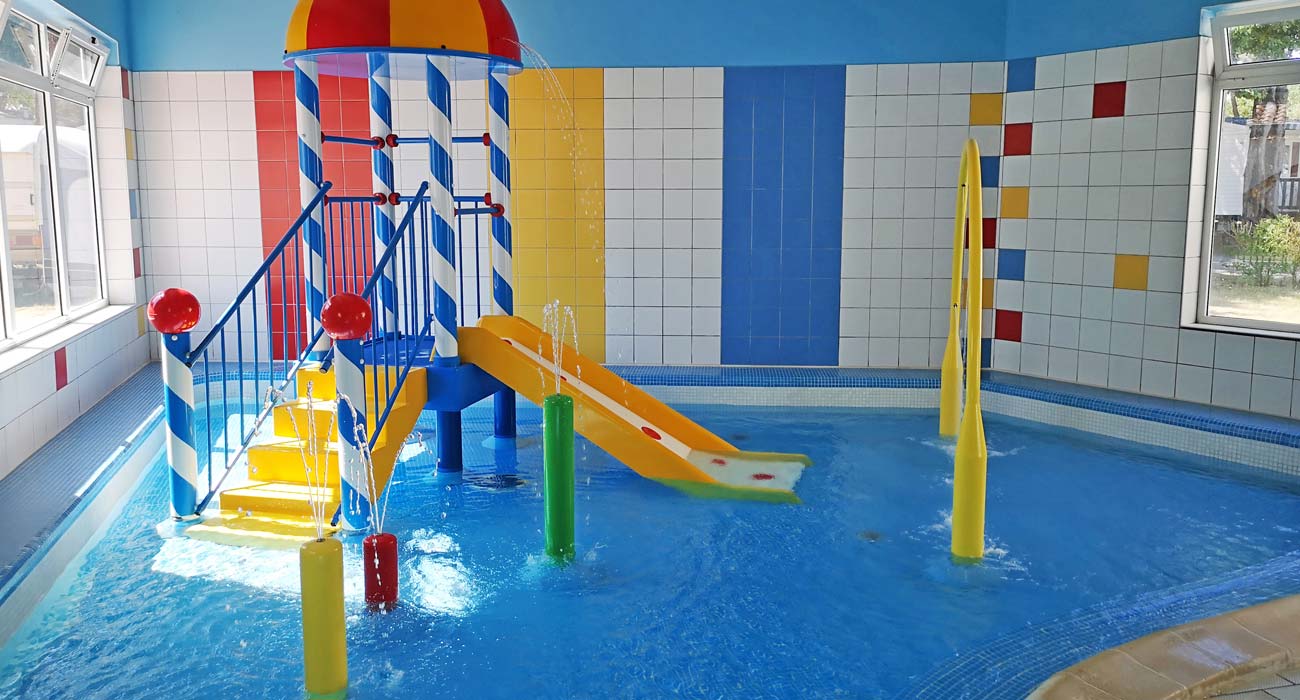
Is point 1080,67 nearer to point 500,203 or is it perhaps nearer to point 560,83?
point 560,83

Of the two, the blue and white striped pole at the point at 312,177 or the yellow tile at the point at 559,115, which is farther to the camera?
the yellow tile at the point at 559,115

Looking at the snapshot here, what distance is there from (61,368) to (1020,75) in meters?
6.17

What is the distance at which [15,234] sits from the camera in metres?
5.76

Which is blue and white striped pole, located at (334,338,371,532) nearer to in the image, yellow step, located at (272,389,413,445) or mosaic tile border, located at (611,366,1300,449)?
yellow step, located at (272,389,413,445)

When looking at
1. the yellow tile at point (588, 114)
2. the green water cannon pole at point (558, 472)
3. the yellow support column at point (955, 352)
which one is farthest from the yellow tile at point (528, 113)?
the green water cannon pole at point (558, 472)

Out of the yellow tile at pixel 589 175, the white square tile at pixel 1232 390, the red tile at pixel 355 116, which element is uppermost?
the red tile at pixel 355 116

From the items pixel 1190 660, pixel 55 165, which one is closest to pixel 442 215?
pixel 55 165

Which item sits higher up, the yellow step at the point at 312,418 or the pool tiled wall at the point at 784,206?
the pool tiled wall at the point at 784,206

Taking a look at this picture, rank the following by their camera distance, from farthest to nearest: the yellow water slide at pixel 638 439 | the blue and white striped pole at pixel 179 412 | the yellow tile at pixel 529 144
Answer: the yellow tile at pixel 529 144, the yellow water slide at pixel 638 439, the blue and white striped pole at pixel 179 412

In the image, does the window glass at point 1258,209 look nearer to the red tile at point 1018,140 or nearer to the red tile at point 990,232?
the red tile at point 1018,140

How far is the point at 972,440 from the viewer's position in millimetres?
3971

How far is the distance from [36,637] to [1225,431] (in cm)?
568

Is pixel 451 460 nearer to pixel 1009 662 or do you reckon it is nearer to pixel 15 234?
pixel 15 234

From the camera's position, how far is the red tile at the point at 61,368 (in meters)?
5.62
